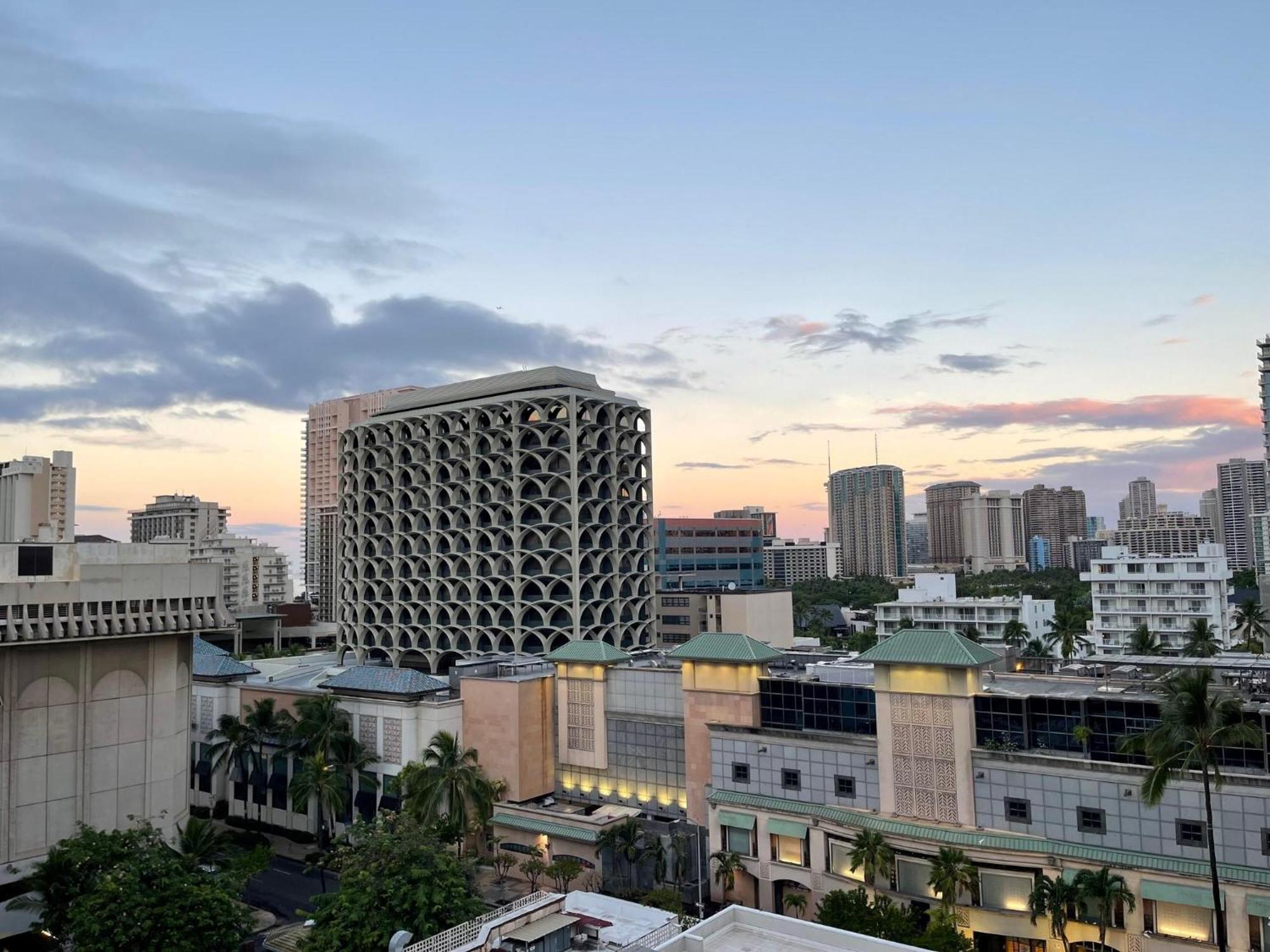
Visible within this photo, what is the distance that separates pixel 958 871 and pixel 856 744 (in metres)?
8.29

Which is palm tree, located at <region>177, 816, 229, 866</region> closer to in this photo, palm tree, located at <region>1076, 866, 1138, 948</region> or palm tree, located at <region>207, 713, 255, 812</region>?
palm tree, located at <region>207, 713, 255, 812</region>

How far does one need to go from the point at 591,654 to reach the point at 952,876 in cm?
2768

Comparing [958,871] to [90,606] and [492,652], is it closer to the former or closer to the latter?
[90,606]

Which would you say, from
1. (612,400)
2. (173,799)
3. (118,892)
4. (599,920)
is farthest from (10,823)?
(612,400)

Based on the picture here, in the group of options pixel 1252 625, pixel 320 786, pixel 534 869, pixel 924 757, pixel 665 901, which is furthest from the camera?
pixel 1252 625

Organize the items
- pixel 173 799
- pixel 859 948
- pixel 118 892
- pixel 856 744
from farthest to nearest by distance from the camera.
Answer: pixel 173 799, pixel 856 744, pixel 118 892, pixel 859 948

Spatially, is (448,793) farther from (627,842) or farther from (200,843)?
(200,843)

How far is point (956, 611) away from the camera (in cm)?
13588

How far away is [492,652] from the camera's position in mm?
106250

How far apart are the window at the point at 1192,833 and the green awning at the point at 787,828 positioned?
1774cm

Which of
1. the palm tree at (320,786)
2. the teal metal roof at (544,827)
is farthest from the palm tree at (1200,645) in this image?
the palm tree at (320,786)

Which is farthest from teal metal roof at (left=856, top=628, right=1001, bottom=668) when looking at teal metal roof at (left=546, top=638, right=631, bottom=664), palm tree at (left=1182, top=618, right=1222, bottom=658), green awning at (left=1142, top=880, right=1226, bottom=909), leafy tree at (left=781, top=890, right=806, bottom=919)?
palm tree at (left=1182, top=618, right=1222, bottom=658)

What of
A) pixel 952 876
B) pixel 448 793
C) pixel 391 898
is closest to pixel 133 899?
pixel 391 898

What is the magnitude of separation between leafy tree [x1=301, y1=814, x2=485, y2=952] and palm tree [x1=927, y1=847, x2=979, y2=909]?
2076cm
